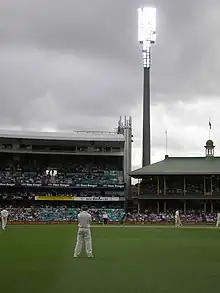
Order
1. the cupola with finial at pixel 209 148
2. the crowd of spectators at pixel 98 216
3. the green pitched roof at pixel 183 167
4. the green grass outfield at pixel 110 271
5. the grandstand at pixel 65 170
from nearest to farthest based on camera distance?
the green grass outfield at pixel 110 271 < the crowd of spectators at pixel 98 216 < the green pitched roof at pixel 183 167 < the grandstand at pixel 65 170 < the cupola with finial at pixel 209 148

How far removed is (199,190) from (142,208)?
25.3ft

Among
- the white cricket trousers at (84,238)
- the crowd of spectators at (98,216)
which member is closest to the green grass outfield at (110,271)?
the white cricket trousers at (84,238)

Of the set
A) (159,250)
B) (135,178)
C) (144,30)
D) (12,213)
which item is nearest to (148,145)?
(135,178)

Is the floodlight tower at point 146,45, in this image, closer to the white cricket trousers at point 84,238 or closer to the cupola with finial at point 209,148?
the cupola with finial at point 209,148

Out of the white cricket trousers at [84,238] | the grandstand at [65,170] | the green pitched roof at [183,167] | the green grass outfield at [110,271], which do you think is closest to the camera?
the green grass outfield at [110,271]

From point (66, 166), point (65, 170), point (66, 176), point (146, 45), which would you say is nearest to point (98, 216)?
point (66, 176)

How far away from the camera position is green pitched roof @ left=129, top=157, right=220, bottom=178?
69.8 metres

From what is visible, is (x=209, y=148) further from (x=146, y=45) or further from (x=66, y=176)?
(x=66, y=176)

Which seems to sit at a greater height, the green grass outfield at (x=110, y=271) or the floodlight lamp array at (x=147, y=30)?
the floodlight lamp array at (x=147, y=30)

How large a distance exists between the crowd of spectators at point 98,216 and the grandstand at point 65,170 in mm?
642

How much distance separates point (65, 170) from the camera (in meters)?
78.8

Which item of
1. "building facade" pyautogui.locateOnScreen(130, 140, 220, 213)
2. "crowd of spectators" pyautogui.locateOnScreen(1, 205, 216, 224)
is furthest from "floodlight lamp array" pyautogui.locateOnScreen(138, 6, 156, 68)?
"crowd of spectators" pyautogui.locateOnScreen(1, 205, 216, 224)

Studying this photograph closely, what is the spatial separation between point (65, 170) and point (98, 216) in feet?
48.6

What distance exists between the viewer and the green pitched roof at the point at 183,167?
229 feet
